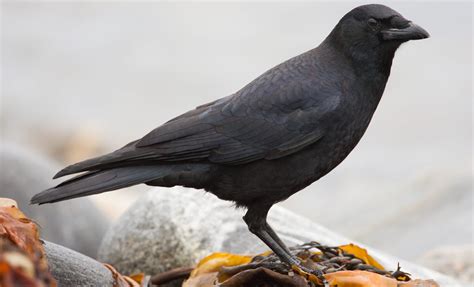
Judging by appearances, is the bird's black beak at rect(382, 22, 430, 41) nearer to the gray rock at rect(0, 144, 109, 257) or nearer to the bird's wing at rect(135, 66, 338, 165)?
the bird's wing at rect(135, 66, 338, 165)

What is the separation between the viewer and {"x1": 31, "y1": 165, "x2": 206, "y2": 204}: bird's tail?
4441 millimetres

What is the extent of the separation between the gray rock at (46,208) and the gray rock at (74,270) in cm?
285

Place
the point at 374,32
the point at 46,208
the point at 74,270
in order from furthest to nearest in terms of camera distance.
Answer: the point at 46,208 < the point at 374,32 < the point at 74,270

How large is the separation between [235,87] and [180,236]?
9086 millimetres

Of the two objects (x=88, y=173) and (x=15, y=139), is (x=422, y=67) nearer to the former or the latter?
(x=15, y=139)

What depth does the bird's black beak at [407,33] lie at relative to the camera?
16.1 ft

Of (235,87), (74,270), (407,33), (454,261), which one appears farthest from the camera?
(235,87)

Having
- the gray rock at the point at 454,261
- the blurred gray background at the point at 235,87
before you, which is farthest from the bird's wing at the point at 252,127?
the blurred gray background at the point at 235,87

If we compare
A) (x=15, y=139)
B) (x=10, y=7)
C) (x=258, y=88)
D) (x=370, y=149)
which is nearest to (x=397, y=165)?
(x=370, y=149)

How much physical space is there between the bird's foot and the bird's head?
1.20 m

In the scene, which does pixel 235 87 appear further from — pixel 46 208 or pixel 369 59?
pixel 369 59

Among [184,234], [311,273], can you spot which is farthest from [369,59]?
[184,234]

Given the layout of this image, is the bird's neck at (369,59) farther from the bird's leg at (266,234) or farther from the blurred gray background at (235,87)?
the blurred gray background at (235,87)

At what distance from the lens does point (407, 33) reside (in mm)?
4906
